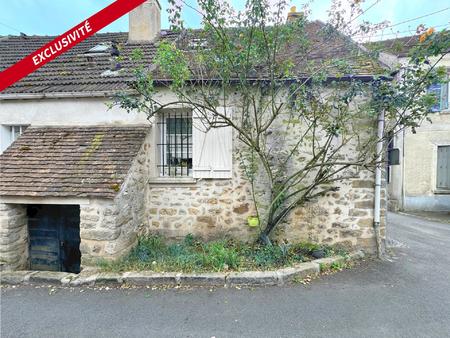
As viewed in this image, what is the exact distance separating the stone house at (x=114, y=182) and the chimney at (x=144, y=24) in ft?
6.21

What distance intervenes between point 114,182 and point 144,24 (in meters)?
5.32

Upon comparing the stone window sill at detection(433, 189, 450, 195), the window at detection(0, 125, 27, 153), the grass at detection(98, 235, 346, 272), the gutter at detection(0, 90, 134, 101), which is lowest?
the grass at detection(98, 235, 346, 272)

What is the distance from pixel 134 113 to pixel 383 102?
15.6 feet

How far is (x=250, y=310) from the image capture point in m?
3.29

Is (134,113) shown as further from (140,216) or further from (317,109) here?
(317,109)

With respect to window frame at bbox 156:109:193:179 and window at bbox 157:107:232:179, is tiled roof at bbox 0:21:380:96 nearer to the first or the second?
window frame at bbox 156:109:193:179

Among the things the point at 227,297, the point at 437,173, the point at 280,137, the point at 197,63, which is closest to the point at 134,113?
the point at 197,63

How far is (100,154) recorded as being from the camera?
193 inches

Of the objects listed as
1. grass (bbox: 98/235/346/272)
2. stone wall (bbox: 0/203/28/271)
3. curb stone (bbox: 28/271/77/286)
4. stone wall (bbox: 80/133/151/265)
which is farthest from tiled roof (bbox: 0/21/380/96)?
curb stone (bbox: 28/271/77/286)

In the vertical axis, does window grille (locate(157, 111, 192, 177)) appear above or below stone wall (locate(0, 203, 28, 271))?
above

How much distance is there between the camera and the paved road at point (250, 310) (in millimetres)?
2930

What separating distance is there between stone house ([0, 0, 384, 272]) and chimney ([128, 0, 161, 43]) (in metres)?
1.89

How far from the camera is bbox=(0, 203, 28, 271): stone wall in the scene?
4.49m

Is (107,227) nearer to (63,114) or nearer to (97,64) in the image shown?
(63,114)
